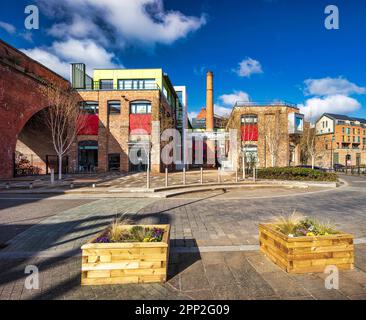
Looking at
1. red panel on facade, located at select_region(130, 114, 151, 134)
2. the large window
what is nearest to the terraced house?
red panel on facade, located at select_region(130, 114, 151, 134)

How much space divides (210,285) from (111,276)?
143 cm

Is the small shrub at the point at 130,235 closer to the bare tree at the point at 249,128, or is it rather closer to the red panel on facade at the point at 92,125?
the red panel on facade at the point at 92,125

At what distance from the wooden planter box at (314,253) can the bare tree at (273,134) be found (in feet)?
90.6

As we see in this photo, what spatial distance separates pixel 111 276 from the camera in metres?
3.29

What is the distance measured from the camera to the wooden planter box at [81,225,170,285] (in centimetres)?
328

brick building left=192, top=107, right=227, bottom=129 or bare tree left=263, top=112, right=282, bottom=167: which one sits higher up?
brick building left=192, top=107, right=227, bottom=129

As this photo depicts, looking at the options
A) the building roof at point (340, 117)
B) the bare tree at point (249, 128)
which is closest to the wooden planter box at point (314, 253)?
the bare tree at point (249, 128)

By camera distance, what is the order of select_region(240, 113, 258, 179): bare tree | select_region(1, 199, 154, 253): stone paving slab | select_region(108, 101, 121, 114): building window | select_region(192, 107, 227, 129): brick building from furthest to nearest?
select_region(192, 107, 227, 129): brick building → select_region(240, 113, 258, 179): bare tree → select_region(108, 101, 121, 114): building window → select_region(1, 199, 154, 253): stone paving slab

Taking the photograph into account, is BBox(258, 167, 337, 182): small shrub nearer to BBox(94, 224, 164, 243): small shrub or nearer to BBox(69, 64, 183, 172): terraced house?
BBox(69, 64, 183, 172): terraced house

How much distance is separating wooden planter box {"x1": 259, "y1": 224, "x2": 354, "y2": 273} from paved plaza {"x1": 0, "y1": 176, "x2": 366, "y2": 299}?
0.13 meters

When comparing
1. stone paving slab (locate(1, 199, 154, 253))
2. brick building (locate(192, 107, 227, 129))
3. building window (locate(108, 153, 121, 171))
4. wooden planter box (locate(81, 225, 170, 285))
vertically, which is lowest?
stone paving slab (locate(1, 199, 154, 253))

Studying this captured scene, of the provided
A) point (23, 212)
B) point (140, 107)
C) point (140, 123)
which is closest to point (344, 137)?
point (140, 107)

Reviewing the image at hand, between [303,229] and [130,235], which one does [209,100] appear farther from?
[130,235]
